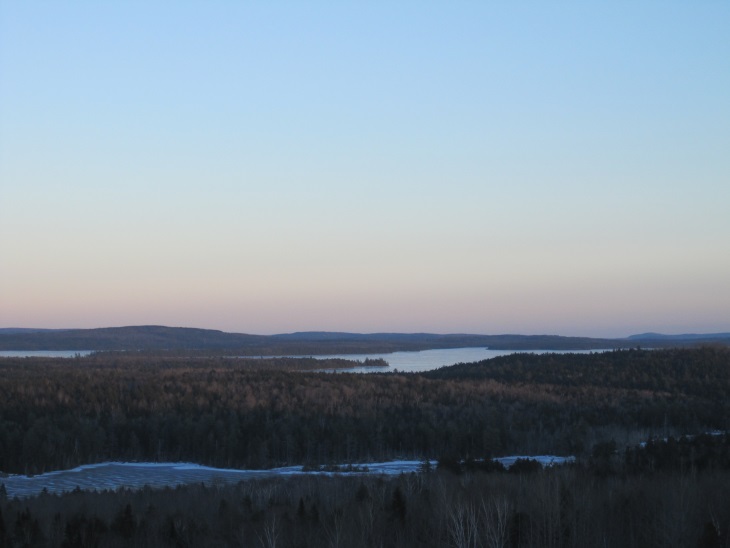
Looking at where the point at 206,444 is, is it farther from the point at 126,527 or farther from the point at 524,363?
the point at 524,363

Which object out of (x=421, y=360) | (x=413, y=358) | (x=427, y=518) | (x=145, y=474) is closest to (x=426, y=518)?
(x=427, y=518)

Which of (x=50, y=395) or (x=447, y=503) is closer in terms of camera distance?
(x=447, y=503)

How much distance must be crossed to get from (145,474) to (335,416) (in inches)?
390

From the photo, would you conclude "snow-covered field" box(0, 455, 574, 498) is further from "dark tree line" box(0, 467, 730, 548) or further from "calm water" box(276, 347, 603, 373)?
"calm water" box(276, 347, 603, 373)

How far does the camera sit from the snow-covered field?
790 inches

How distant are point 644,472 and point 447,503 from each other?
5891 millimetres

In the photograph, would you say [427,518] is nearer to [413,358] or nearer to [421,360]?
[421,360]

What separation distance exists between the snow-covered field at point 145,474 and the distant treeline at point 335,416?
1238 mm

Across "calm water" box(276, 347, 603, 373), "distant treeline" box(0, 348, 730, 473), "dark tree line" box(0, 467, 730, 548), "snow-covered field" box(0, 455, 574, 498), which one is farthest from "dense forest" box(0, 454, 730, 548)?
"calm water" box(276, 347, 603, 373)

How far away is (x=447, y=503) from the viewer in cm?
1017

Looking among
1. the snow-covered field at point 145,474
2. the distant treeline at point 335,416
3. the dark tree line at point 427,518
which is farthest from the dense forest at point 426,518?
the distant treeline at point 335,416

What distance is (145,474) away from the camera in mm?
22828

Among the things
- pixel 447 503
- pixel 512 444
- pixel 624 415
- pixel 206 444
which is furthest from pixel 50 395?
pixel 447 503

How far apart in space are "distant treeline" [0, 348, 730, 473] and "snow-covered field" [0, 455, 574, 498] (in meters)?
1.24
